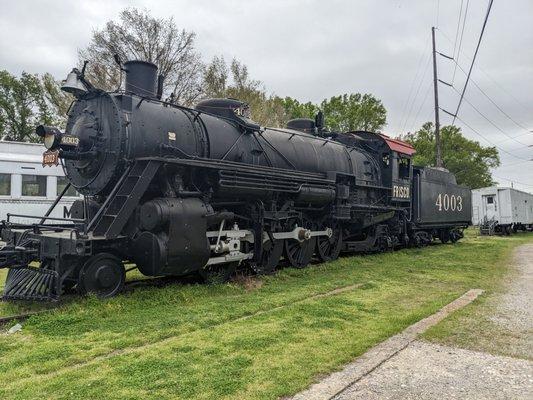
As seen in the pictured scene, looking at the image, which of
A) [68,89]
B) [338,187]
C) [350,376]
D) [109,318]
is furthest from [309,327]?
[338,187]

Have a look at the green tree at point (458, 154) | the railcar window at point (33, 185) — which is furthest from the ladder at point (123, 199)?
the green tree at point (458, 154)

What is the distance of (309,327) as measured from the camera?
18.6 ft

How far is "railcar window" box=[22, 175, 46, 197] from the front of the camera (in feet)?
54.5

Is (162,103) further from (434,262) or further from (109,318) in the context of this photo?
(434,262)

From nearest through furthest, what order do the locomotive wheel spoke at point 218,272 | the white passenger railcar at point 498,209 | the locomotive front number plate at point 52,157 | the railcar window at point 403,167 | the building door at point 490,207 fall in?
the locomotive front number plate at point 52,157 → the locomotive wheel spoke at point 218,272 → the railcar window at point 403,167 → the white passenger railcar at point 498,209 → the building door at point 490,207

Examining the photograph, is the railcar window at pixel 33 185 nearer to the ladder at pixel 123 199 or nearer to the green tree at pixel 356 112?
the ladder at pixel 123 199

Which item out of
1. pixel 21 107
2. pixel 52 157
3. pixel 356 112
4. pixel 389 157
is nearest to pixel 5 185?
pixel 52 157

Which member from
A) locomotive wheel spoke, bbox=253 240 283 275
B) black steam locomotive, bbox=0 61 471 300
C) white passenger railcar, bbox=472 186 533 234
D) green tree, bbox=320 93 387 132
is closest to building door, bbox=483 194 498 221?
white passenger railcar, bbox=472 186 533 234

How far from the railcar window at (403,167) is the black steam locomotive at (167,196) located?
4.00 m

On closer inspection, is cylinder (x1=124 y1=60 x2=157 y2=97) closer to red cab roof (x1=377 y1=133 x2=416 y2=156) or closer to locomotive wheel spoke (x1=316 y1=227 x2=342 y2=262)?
locomotive wheel spoke (x1=316 y1=227 x2=342 y2=262)

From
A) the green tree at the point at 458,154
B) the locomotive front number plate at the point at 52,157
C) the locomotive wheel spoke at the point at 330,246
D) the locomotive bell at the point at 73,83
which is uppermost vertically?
the green tree at the point at 458,154

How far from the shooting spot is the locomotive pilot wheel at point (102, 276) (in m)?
6.82

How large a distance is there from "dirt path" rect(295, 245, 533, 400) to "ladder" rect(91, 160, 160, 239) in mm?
4191

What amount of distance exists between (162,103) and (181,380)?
564cm
